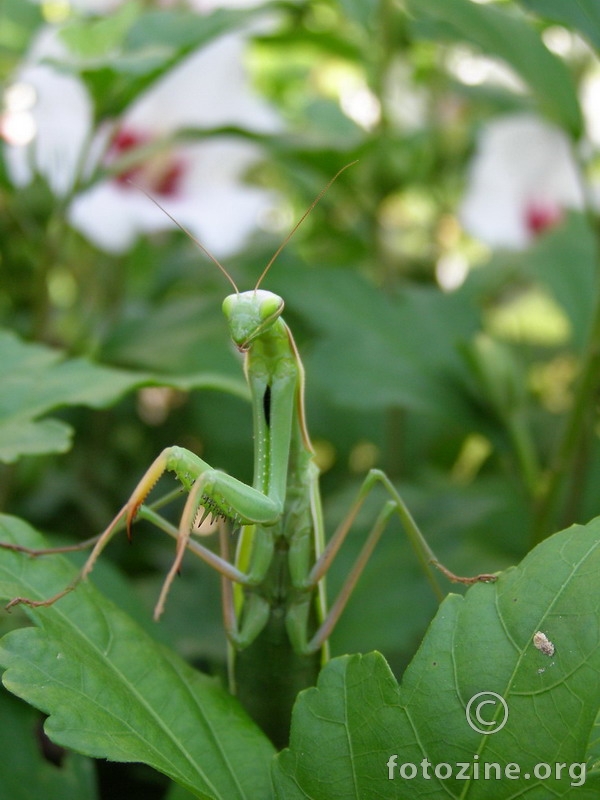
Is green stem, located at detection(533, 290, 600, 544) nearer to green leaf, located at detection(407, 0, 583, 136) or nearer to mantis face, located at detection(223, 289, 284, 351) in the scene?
green leaf, located at detection(407, 0, 583, 136)

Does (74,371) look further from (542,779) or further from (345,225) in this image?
(345,225)

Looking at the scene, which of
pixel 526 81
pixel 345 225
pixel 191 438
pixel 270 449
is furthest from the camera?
pixel 345 225

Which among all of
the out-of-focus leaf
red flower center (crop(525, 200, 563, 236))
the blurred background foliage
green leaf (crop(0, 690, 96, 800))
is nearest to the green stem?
the blurred background foliage

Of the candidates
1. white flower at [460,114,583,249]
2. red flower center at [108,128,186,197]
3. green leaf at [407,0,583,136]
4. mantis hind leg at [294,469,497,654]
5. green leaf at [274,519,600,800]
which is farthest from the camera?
white flower at [460,114,583,249]

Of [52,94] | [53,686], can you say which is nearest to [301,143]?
[52,94]

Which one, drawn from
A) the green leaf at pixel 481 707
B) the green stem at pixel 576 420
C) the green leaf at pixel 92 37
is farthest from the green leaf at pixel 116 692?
the green leaf at pixel 92 37

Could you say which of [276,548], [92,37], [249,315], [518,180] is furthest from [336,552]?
[518,180]
